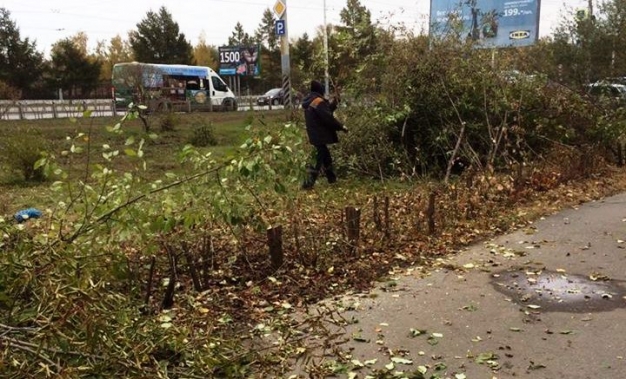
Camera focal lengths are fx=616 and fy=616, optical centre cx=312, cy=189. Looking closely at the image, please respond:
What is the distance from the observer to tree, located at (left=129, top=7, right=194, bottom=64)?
57.8 meters

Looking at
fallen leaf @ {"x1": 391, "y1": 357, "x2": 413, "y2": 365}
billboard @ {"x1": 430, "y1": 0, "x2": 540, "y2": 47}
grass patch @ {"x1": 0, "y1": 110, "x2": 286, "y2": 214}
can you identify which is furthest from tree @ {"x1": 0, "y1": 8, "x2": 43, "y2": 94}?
fallen leaf @ {"x1": 391, "y1": 357, "x2": 413, "y2": 365}

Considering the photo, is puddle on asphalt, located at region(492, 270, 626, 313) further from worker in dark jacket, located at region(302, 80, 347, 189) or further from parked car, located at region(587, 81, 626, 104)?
parked car, located at region(587, 81, 626, 104)

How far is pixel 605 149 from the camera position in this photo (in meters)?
10.8

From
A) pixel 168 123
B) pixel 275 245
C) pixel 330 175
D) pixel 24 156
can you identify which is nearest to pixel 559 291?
pixel 275 245

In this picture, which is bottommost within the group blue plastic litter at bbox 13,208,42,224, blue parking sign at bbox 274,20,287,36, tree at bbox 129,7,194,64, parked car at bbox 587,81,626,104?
blue plastic litter at bbox 13,208,42,224

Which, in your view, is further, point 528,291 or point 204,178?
point 528,291

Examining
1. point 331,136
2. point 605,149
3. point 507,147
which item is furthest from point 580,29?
point 331,136

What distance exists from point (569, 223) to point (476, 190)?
3.51 ft

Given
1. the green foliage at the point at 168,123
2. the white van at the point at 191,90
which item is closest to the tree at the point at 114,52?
the white van at the point at 191,90

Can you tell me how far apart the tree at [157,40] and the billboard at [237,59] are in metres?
8.15

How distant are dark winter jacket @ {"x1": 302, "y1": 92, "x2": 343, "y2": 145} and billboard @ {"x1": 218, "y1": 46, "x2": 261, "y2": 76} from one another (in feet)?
146

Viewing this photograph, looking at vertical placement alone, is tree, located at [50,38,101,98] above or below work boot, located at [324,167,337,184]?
above

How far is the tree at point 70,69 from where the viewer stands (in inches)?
1944

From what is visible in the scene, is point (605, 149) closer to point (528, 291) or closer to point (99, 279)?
point (528, 291)
